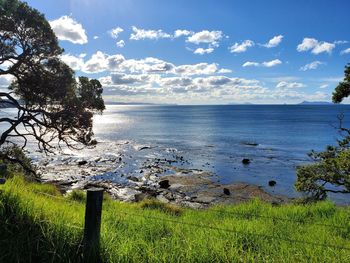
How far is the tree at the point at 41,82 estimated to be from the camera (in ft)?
56.2

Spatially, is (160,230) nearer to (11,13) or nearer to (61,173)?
(11,13)

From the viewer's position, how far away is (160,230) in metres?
8.07

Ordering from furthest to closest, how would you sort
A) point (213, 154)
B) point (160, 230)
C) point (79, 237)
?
point (213, 154)
point (160, 230)
point (79, 237)

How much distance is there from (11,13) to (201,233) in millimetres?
16306

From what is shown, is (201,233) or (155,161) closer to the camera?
(201,233)

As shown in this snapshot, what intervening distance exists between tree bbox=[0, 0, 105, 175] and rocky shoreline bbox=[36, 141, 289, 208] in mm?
12152

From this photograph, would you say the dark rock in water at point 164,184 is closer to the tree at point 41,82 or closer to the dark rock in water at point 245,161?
the tree at point 41,82

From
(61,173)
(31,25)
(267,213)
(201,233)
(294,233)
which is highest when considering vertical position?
(31,25)

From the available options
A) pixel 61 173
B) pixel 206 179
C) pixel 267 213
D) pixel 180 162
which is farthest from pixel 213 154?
pixel 267 213

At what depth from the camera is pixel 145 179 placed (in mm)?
38594

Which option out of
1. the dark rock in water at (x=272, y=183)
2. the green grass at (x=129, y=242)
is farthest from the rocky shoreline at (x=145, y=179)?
the green grass at (x=129, y=242)

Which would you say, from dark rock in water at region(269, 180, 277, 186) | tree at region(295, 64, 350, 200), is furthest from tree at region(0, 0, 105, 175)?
dark rock in water at region(269, 180, 277, 186)

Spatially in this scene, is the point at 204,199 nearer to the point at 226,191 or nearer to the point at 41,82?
the point at 226,191

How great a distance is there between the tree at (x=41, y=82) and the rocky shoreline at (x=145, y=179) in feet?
39.9
